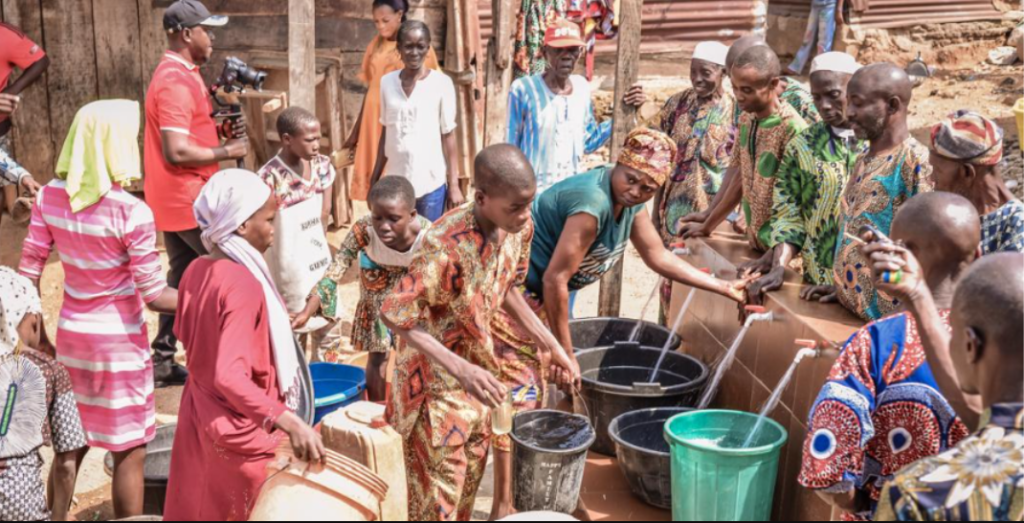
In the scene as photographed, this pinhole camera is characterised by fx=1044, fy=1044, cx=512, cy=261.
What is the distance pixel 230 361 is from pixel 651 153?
1.86 metres

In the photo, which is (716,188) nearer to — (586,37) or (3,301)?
(586,37)

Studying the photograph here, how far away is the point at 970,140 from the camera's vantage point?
346 cm

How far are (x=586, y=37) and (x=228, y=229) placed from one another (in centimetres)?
597

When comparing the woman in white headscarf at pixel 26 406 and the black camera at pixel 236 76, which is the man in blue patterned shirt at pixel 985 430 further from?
the black camera at pixel 236 76

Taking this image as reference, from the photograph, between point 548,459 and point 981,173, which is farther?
point 548,459

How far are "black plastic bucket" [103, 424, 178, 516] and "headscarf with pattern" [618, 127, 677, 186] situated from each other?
2.33m

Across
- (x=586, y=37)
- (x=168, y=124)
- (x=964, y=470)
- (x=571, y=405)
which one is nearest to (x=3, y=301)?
(x=168, y=124)

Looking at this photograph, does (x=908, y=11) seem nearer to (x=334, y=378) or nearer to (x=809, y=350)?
(x=334, y=378)

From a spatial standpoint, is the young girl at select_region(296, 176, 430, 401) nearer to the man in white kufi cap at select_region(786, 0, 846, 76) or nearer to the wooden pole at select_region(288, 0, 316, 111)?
the wooden pole at select_region(288, 0, 316, 111)

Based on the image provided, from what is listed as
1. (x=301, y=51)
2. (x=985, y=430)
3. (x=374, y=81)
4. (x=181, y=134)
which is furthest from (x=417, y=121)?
(x=985, y=430)

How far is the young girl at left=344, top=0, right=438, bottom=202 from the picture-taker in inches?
278

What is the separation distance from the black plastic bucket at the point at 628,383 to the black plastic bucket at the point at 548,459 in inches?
9.9

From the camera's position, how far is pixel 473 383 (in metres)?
3.45

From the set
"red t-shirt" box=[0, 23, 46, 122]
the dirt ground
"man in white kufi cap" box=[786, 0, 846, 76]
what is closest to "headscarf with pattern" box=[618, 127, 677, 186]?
the dirt ground
